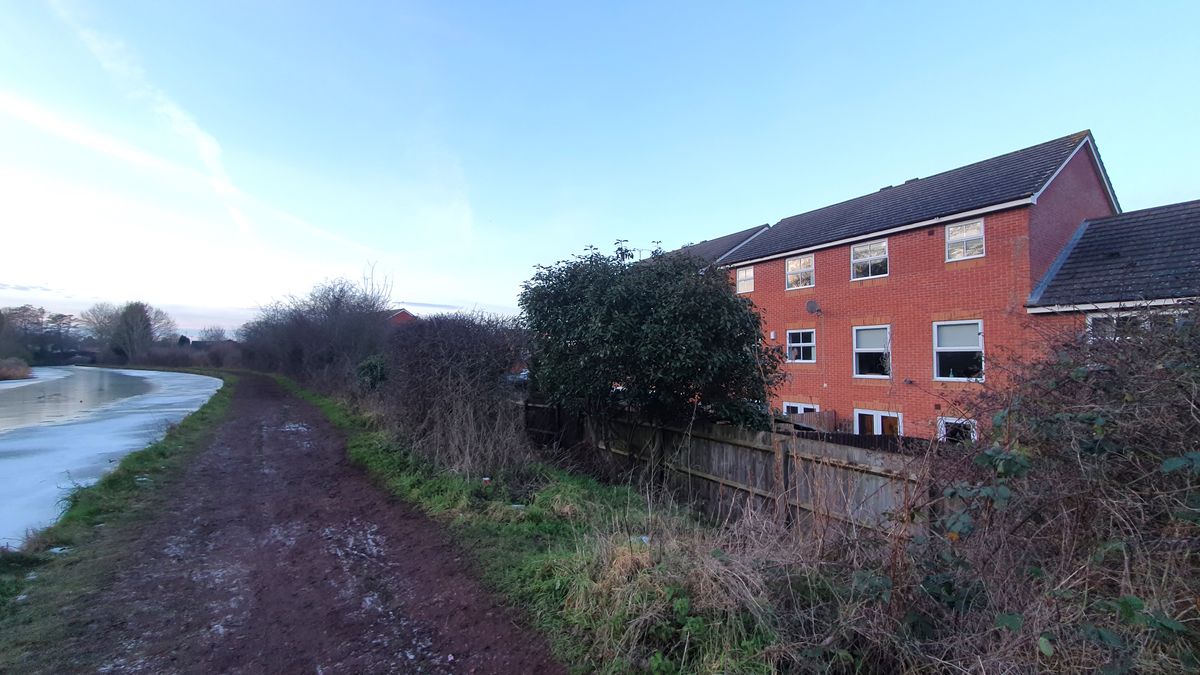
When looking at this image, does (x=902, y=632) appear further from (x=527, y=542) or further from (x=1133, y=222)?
(x=1133, y=222)

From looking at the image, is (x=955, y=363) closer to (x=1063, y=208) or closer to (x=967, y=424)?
(x=1063, y=208)

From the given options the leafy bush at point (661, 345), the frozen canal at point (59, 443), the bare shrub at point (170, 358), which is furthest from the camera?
the bare shrub at point (170, 358)

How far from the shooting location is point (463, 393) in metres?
9.41

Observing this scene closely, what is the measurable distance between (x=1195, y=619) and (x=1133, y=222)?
16.3 metres

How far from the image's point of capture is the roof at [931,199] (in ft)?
47.1

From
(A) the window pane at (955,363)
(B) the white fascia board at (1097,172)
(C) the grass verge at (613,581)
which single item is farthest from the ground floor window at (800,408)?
(C) the grass verge at (613,581)

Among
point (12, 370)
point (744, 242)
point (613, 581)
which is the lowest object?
point (613, 581)

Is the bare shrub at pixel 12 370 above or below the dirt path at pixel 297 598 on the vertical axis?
above

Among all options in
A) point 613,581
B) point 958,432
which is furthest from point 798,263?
point 613,581

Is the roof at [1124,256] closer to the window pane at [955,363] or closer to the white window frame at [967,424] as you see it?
the window pane at [955,363]

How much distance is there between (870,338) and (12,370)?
6917cm

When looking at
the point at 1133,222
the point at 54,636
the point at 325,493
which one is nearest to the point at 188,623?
the point at 54,636

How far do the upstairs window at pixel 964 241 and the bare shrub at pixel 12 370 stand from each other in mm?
69132

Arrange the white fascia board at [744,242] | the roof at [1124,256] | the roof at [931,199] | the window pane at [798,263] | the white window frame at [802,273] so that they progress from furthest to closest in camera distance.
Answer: the white fascia board at [744,242] → the window pane at [798,263] → the white window frame at [802,273] → the roof at [931,199] → the roof at [1124,256]
